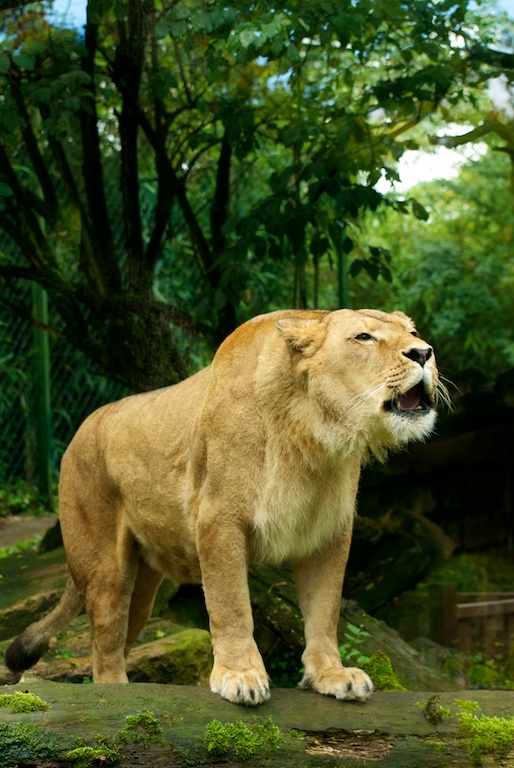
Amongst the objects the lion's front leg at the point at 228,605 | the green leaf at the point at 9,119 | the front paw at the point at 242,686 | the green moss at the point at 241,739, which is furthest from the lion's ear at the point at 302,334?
the green leaf at the point at 9,119

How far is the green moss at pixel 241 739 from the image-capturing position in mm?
2861

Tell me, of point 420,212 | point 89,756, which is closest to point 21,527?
point 420,212

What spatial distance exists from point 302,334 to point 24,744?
1620 mm

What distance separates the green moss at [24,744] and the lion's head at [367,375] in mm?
1339

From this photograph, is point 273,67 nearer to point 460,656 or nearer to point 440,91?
→ point 440,91

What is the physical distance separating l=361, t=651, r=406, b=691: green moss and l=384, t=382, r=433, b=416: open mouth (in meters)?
1.44

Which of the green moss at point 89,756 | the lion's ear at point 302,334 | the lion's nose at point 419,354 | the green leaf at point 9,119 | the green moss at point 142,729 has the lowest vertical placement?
the green moss at point 89,756

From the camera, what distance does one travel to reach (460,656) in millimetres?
6633

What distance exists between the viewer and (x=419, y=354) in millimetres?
3121

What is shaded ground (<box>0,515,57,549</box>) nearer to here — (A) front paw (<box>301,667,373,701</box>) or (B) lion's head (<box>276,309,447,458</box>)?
(A) front paw (<box>301,667,373,701</box>)

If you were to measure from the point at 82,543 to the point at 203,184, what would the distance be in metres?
3.72

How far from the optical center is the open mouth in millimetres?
3186

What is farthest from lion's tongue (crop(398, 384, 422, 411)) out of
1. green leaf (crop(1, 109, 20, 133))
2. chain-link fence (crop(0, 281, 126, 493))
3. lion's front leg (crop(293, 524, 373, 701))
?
chain-link fence (crop(0, 281, 126, 493))

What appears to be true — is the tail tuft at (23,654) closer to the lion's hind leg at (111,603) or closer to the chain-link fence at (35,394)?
the lion's hind leg at (111,603)
